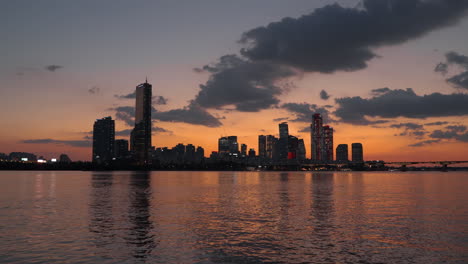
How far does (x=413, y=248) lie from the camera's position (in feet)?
97.4

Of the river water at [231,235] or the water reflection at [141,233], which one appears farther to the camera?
the water reflection at [141,233]

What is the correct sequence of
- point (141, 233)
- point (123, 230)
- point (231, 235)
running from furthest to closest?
point (123, 230) → point (141, 233) → point (231, 235)

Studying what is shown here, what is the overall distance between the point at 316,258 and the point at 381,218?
22900 millimetres

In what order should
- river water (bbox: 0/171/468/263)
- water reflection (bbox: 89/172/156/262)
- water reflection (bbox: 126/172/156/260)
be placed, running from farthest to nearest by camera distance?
1. water reflection (bbox: 126/172/156/260)
2. water reflection (bbox: 89/172/156/262)
3. river water (bbox: 0/171/468/263)

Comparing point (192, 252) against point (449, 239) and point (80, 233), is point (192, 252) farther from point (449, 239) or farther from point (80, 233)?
point (449, 239)

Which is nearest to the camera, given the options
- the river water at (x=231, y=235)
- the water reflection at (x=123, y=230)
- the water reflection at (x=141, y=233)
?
the river water at (x=231, y=235)

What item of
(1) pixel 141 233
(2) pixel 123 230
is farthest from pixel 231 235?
(2) pixel 123 230

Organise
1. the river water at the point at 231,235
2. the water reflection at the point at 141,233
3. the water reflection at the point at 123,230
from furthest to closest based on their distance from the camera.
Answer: the water reflection at the point at 141,233, the water reflection at the point at 123,230, the river water at the point at 231,235

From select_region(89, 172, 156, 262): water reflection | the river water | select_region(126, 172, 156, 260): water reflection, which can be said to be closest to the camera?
the river water

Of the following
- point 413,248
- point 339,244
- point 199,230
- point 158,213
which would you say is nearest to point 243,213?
point 158,213

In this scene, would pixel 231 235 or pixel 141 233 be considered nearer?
pixel 231 235

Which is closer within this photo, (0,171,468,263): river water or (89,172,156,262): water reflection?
(0,171,468,263): river water

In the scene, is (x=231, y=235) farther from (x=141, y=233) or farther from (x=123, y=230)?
(x=123, y=230)

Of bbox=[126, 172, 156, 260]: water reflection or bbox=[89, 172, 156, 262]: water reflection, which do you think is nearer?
bbox=[89, 172, 156, 262]: water reflection
